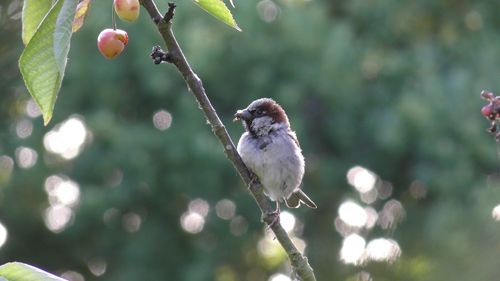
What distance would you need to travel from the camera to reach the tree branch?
3.57ft

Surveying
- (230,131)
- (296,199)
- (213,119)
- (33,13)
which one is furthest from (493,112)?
(230,131)

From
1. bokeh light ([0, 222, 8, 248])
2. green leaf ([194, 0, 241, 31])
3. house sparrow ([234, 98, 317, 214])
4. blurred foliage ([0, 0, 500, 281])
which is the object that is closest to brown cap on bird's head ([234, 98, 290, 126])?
house sparrow ([234, 98, 317, 214])

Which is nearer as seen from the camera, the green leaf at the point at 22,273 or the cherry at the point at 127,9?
the green leaf at the point at 22,273

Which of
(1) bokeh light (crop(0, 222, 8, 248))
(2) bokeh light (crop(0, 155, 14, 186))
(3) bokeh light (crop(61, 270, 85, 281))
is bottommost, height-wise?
(1) bokeh light (crop(0, 222, 8, 248))

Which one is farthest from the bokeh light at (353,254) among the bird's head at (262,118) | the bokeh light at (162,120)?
the bokeh light at (162,120)

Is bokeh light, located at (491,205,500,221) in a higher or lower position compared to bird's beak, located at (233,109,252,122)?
higher

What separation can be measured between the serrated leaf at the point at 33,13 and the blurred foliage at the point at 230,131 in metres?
6.07

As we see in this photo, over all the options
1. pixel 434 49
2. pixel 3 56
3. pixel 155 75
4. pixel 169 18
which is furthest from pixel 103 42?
pixel 434 49

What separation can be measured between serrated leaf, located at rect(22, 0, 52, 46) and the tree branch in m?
0.10

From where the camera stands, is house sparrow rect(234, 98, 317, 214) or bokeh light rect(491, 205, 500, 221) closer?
bokeh light rect(491, 205, 500, 221)

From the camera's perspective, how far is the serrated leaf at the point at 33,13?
1.08m

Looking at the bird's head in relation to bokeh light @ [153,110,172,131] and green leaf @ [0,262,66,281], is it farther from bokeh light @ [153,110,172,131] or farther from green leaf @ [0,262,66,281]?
bokeh light @ [153,110,172,131]

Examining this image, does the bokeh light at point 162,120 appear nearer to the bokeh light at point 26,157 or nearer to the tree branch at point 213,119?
the bokeh light at point 26,157

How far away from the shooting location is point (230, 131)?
7297mm
